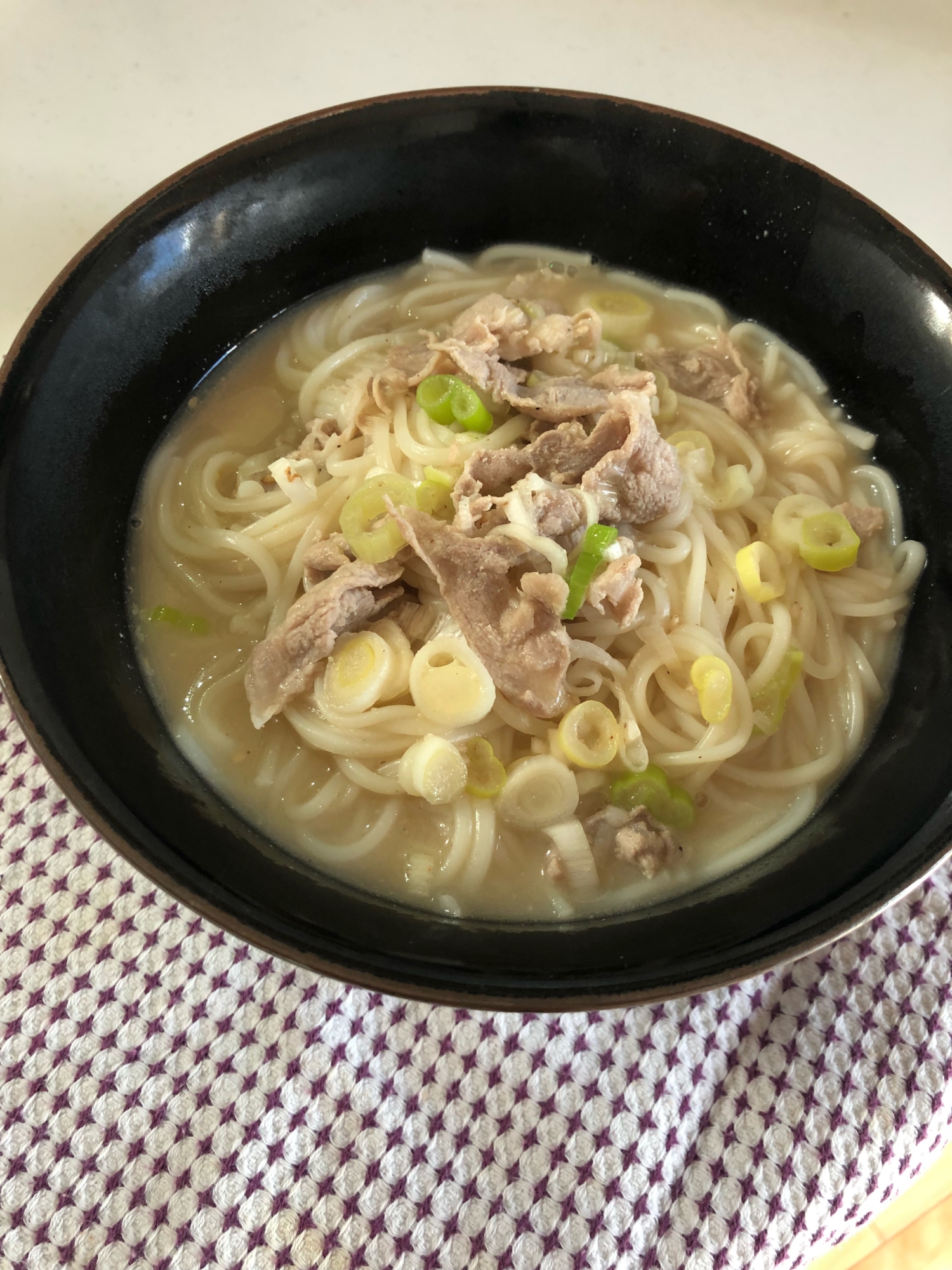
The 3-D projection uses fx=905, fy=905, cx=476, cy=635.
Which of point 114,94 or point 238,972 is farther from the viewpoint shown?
point 114,94

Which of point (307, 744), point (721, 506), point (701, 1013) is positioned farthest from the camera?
point (721, 506)

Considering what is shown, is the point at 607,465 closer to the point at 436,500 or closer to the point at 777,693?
the point at 436,500

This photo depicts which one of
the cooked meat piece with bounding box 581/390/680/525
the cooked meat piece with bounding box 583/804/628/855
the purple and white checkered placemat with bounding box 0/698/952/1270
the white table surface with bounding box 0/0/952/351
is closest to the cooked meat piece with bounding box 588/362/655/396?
the cooked meat piece with bounding box 581/390/680/525

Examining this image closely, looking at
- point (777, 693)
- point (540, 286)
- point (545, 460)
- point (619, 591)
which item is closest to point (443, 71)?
point (540, 286)

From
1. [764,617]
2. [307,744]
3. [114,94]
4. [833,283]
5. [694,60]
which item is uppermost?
[694,60]

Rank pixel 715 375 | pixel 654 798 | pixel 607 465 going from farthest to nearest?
pixel 715 375
pixel 607 465
pixel 654 798

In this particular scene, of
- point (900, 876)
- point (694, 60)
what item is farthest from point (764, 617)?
point (694, 60)

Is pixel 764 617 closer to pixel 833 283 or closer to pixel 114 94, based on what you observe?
pixel 833 283

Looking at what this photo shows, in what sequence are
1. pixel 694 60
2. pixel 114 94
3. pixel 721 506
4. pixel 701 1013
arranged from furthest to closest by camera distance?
pixel 694 60 → pixel 114 94 → pixel 721 506 → pixel 701 1013
